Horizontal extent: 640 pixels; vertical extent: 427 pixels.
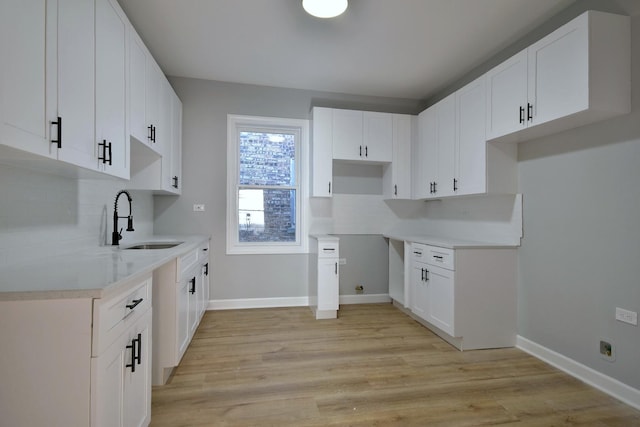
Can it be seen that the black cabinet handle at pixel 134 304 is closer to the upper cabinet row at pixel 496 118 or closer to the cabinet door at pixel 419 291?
the upper cabinet row at pixel 496 118

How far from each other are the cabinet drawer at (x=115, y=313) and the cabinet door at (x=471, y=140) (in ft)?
9.27

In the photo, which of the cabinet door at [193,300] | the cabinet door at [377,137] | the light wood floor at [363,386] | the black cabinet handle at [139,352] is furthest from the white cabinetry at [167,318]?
the cabinet door at [377,137]

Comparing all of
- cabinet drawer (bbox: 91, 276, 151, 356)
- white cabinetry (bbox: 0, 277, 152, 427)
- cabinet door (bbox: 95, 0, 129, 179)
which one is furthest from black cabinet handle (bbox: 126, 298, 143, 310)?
cabinet door (bbox: 95, 0, 129, 179)

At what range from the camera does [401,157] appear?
3865 millimetres

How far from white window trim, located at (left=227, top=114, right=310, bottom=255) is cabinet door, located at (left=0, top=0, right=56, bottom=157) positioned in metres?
2.45

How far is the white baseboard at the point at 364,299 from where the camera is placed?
3988 millimetres

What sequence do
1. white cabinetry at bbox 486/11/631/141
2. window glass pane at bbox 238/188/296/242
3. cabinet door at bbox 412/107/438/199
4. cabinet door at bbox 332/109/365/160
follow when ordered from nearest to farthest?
white cabinetry at bbox 486/11/631/141
cabinet door at bbox 412/107/438/199
cabinet door at bbox 332/109/365/160
window glass pane at bbox 238/188/296/242

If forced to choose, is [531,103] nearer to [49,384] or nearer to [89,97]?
[89,97]

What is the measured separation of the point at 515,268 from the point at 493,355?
0.82 metres

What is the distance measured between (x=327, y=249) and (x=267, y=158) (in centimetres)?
149

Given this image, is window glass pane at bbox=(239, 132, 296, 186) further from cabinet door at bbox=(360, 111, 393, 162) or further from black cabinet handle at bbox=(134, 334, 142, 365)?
black cabinet handle at bbox=(134, 334, 142, 365)

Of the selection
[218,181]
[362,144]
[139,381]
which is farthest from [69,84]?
[362,144]

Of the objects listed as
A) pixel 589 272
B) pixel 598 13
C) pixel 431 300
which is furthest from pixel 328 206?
pixel 598 13

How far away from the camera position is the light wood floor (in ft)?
5.80
